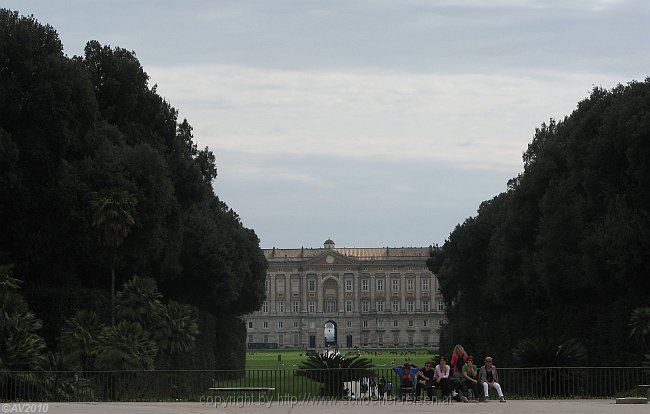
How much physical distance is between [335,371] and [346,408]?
564cm

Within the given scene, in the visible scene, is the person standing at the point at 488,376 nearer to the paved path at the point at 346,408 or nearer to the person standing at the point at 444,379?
the paved path at the point at 346,408

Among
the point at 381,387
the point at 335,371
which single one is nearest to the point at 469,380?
the point at 335,371

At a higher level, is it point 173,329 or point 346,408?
point 173,329

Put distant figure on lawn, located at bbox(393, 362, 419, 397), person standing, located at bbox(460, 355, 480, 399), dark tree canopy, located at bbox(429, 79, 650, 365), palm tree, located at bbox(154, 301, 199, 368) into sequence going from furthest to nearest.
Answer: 1. palm tree, located at bbox(154, 301, 199, 368)
2. dark tree canopy, located at bbox(429, 79, 650, 365)
3. distant figure on lawn, located at bbox(393, 362, 419, 397)
4. person standing, located at bbox(460, 355, 480, 399)

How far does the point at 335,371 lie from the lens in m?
39.9

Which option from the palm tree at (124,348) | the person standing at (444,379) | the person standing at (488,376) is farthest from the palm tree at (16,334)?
the person standing at (488,376)

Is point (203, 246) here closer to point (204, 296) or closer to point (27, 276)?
point (204, 296)

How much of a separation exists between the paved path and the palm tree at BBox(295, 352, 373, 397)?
7.03 ft

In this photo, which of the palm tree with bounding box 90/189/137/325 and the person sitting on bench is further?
the palm tree with bounding box 90/189/137/325

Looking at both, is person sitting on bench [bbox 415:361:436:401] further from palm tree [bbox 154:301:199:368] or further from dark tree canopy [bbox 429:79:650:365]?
palm tree [bbox 154:301:199:368]

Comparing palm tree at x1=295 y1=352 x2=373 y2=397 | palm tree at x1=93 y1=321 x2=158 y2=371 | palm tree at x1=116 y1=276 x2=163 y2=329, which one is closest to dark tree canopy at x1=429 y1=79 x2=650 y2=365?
palm tree at x1=295 y1=352 x2=373 y2=397

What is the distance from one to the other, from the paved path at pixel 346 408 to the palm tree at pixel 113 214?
15.2 meters

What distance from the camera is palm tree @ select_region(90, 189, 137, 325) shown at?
51031 millimetres

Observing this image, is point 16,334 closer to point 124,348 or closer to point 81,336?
point 81,336
